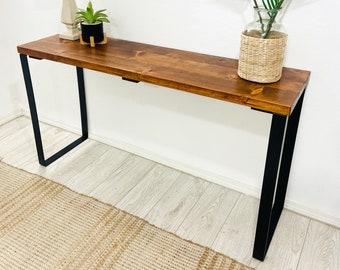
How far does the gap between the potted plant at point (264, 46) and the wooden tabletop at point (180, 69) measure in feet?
0.14

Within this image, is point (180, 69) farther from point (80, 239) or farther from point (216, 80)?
point (80, 239)

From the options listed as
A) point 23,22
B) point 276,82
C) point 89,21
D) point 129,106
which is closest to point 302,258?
point 276,82

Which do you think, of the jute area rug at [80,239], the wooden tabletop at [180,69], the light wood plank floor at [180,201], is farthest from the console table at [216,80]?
the jute area rug at [80,239]

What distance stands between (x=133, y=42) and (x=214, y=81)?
637mm

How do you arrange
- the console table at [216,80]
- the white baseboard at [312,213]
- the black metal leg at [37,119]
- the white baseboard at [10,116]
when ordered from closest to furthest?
the console table at [216,80] → the white baseboard at [312,213] → the black metal leg at [37,119] → the white baseboard at [10,116]

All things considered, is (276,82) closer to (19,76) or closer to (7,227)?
(7,227)

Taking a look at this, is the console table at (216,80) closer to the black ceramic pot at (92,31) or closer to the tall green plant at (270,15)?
the black ceramic pot at (92,31)

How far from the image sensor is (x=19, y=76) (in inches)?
95.6

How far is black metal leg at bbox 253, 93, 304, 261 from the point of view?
119 centimetres

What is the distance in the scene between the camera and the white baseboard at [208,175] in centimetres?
166

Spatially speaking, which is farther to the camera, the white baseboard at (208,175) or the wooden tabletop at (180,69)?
the white baseboard at (208,175)

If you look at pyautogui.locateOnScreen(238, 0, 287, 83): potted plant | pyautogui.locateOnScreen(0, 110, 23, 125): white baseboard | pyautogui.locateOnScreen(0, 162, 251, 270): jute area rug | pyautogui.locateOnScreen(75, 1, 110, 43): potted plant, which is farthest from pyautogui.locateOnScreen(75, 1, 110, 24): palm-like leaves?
pyautogui.locateOnScreen(0, 110, 23, 125): white baseboard

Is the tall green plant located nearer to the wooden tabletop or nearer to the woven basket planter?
the woven basket planter

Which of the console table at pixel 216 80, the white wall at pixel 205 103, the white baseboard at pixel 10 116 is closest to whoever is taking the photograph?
the console table at pixel 216 80
